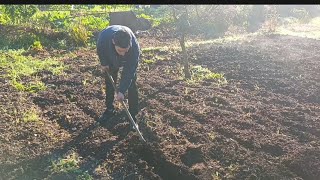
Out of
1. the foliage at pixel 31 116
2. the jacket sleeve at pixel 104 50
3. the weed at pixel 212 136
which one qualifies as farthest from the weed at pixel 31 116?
the weed at pixel 212 136

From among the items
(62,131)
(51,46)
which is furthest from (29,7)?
(62,131)

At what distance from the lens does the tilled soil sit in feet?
17.0

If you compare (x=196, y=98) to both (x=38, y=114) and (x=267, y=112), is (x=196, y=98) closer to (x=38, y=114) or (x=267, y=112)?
(x=267, y=112)

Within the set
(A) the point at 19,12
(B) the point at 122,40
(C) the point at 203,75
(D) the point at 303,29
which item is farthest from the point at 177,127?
(D) the point at 303,29

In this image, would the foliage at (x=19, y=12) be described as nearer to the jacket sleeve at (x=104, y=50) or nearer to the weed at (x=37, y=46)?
the weed at (x=37, y=46)

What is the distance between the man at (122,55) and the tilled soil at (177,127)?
0.70 meters

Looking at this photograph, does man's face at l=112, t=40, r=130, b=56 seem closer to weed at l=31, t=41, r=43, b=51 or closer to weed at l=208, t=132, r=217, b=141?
weed at l=208, t=132, r=217, b=141

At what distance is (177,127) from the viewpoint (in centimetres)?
637

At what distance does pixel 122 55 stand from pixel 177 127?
152cm

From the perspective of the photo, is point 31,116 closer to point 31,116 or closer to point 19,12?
point 31,116

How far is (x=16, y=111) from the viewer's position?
6.80 m

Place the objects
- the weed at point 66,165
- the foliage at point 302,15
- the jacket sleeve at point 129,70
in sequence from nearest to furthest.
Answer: the weed at point 66,165
the jacket sleeve at point 129,70
the foliage at point 302,15

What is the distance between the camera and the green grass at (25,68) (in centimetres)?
807

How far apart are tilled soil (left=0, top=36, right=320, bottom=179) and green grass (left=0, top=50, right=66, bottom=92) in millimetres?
213
